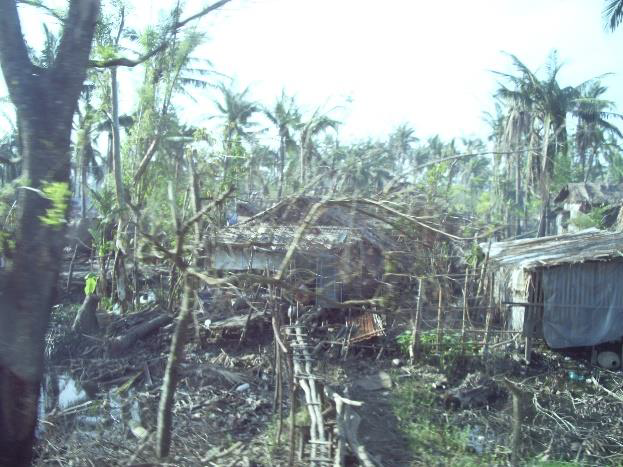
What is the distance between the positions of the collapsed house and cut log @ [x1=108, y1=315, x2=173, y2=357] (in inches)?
767

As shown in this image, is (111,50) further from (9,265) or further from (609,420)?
(609,420)

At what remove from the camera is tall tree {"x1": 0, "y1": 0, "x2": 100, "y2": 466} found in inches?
165

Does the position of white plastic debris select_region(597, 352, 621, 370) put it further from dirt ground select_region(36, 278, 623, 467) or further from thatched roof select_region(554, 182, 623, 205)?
thatched roof select_region(554, 182, 623, 205)

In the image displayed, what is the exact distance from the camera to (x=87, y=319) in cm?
1390

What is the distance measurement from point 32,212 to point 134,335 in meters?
9.89

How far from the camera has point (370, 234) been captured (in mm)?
5188

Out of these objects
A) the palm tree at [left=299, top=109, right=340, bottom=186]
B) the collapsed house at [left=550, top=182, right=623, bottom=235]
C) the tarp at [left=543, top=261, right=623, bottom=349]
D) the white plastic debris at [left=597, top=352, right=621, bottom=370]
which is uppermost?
the collapsed house at [left=550, top=182, right=623, bottom=235]

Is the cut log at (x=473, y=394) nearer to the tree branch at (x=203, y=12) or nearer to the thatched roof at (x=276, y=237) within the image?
the thatched roof at (x=276, y=237)

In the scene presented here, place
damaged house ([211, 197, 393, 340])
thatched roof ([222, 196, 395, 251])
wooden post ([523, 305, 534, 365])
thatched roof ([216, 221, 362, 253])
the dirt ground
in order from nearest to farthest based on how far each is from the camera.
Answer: damaged house ([211, 197, 393, 340]) < thatched roof ([222, 196, 395, 251]) < thatched roof ([216, 221, 362, 253]) < the dirt ground < wooden post ([523, 305, 534, 365])

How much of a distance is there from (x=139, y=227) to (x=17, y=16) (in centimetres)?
177

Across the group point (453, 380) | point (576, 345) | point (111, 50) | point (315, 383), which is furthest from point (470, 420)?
point (111, 50)

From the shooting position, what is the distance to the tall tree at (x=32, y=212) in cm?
419

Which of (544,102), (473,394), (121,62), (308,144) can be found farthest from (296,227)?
(544,102)

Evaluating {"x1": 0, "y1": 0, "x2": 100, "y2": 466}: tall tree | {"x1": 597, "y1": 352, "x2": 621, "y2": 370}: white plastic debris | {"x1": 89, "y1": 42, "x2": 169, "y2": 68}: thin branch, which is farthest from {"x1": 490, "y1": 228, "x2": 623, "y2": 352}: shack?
{"x1": 0, "y1": 0, "x2": 100, "y2": 466}: tall tree
